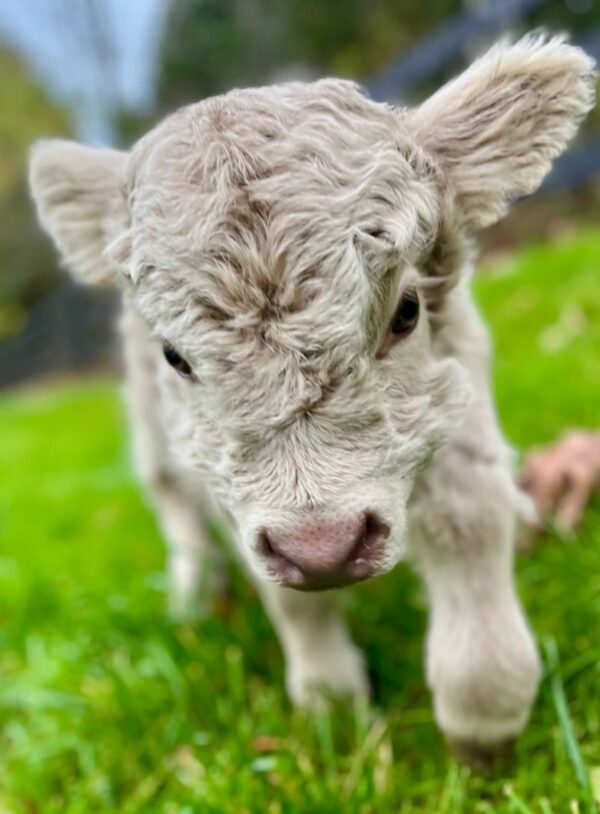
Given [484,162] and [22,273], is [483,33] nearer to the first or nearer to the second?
[484,162]

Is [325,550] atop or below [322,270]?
below

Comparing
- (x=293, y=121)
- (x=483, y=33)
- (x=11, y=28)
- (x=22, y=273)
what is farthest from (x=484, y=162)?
(x=22, y=273)

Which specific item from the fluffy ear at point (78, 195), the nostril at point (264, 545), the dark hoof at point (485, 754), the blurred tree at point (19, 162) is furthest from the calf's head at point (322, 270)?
the blurred tree at point (19, 162)

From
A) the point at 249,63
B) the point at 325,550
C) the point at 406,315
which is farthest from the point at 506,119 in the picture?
the point at 249,63

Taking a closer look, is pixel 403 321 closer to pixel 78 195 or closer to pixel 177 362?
pixel 177 362

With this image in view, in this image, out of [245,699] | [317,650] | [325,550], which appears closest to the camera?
[325,550]

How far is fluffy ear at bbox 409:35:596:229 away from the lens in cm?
178

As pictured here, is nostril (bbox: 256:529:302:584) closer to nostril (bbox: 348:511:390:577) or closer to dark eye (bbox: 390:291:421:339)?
nostril (bbox: 348:511:390:577)

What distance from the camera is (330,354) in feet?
4.89

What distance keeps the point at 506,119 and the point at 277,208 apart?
0.54 m

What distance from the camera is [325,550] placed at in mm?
1461

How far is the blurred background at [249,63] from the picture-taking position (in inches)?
363

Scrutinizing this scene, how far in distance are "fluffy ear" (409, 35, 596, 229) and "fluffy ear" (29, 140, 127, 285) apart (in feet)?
2.22

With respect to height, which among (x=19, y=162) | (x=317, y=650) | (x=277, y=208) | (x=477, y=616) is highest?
(x=277, y=208)
